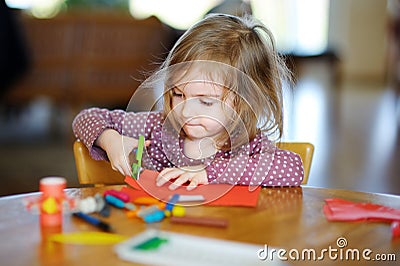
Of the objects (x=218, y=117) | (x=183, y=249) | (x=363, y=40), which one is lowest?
(x=183, y=249)

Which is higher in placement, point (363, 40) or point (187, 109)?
point (363, 40)

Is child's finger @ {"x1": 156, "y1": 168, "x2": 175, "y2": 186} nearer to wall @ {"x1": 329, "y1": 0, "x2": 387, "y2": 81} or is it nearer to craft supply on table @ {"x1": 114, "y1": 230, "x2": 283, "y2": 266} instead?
craft supply on table @ {"x1": 114, "y1": 230, "x2": 283, "y2": 266}

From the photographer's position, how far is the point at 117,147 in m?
1.09

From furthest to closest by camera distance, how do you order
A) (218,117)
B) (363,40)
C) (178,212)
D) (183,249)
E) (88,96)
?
1. (363,40)
2. (88,96)
3. (218,117)
4. (178,212)
5. (183,249)

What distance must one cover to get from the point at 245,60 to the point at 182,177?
0.82ft

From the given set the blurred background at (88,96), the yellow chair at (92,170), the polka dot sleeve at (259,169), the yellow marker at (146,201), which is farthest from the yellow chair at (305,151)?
the blurred background at (88,96)

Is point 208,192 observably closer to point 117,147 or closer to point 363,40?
point 117,147

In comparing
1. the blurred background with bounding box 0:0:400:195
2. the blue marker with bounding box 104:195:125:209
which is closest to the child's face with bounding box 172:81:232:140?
the blue marker with bounding box 104:195:125:209

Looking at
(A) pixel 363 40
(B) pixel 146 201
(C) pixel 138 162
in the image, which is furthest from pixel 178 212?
(A) pixel 363 40

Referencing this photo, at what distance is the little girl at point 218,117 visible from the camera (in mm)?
1049

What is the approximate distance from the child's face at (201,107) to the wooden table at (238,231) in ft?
0.57

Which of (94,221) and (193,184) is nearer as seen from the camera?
(94,221)

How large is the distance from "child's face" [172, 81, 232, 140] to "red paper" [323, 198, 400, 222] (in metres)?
0.24

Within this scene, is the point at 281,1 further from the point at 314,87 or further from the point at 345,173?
the point at 345,173
